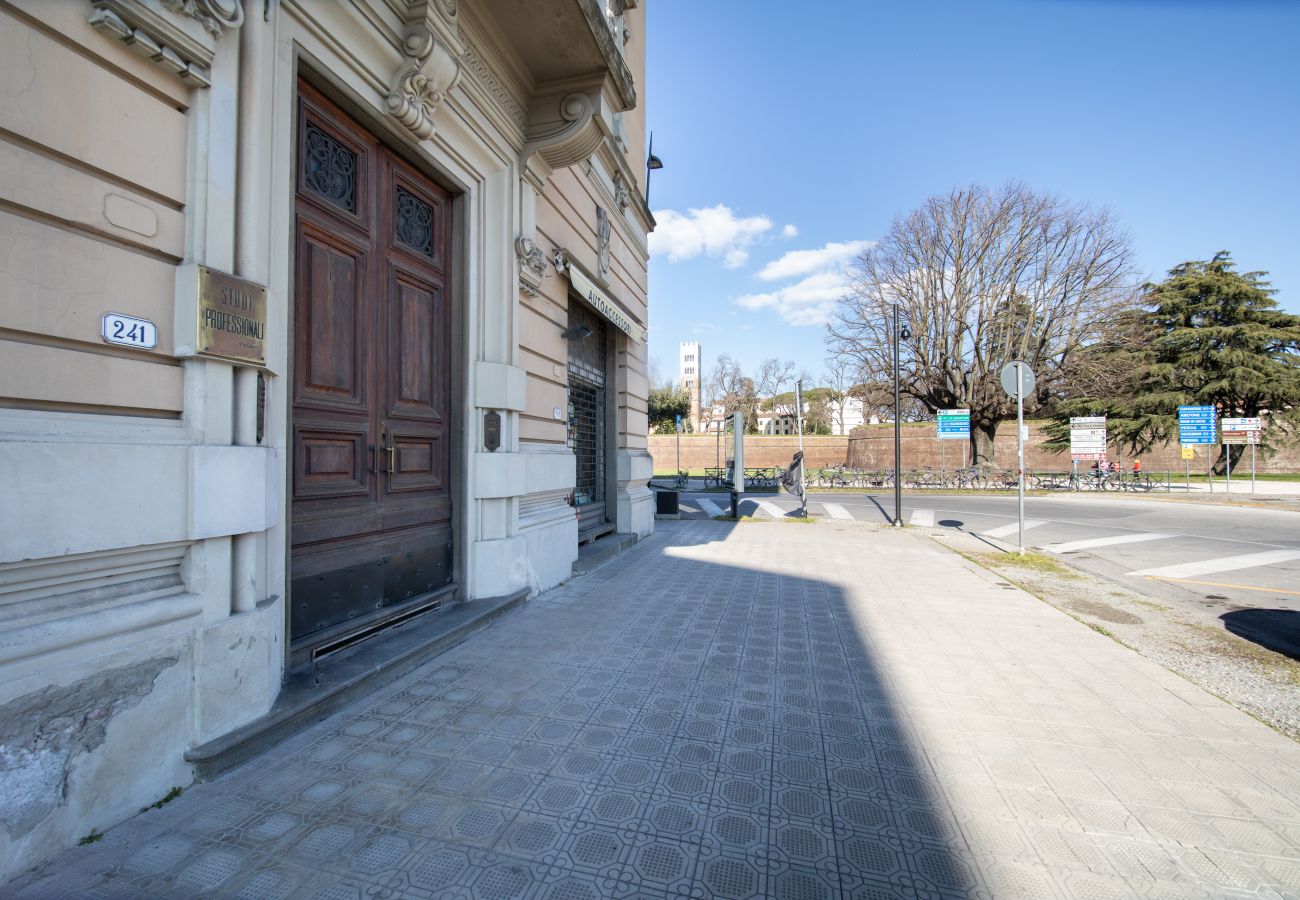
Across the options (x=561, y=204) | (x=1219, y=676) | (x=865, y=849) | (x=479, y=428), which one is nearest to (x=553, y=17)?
(x=561, y=204)

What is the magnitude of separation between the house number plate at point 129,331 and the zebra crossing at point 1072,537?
10.9m

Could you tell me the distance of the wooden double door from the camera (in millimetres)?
3596

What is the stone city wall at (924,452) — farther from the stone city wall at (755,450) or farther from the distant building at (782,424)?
the distant building at (782,424)

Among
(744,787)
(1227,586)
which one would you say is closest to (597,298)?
(744,787)

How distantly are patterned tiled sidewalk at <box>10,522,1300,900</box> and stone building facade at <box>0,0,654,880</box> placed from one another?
0.60 meters

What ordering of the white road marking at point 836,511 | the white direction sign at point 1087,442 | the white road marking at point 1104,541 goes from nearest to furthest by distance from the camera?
the white road marking at point 1104,541 → the white road marking at point 836,511 → the white direction sign at point 1087,442

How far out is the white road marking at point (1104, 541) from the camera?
10273 millimetres

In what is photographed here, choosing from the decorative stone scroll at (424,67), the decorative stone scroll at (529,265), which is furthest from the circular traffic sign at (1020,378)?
the decorative stone scroll at (424,67)

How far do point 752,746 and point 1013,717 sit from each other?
1.70 metres

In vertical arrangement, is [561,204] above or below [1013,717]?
above

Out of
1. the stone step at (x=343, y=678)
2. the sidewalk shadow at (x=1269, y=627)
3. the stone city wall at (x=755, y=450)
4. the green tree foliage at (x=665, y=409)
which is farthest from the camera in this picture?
the green tree foliage at (x=665, y=409)

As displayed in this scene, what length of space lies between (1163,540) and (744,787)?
12977mm

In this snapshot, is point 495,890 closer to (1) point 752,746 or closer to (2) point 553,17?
(1) point 752,746

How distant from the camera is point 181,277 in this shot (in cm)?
255
